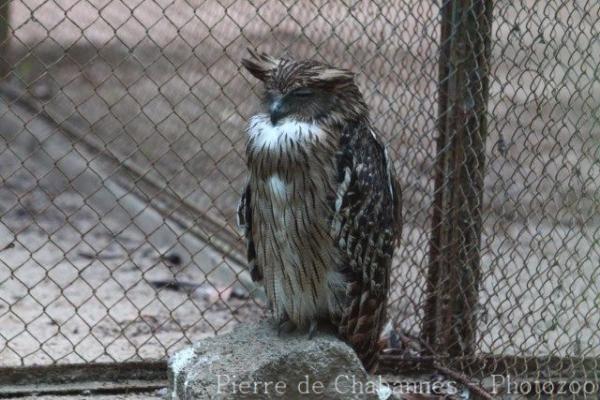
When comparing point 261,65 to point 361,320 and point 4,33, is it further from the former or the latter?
point 4,33

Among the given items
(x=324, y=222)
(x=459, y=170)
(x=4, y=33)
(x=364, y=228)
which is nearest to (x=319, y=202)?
(x=324, y=222)

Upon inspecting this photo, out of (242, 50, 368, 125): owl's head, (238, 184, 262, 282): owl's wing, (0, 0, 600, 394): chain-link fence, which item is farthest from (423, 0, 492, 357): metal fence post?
(238, 184, 262, 282): owl's wing

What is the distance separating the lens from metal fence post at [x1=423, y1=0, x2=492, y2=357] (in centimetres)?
486

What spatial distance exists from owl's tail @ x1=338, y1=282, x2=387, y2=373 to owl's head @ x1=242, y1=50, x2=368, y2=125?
28.0 inches

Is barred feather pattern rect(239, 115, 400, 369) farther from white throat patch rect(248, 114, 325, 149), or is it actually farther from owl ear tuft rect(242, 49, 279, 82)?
owl ear tuft rect(242, 49, 279, 82)

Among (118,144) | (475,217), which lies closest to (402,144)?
(475,217)

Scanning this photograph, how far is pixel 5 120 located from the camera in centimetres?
865

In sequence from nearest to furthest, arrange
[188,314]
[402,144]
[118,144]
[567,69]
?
[567,69]
[402,144]
[188,314]
[118,144]

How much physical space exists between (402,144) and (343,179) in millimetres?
1567

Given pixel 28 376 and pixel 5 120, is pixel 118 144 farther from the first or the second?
pixel 28 376

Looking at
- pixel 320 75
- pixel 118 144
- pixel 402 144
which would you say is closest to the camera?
pixel 320 75

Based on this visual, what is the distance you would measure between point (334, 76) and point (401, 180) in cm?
192

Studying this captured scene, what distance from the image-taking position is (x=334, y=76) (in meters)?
3.84

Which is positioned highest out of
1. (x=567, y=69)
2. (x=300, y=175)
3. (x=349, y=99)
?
(x=567, y=69)
